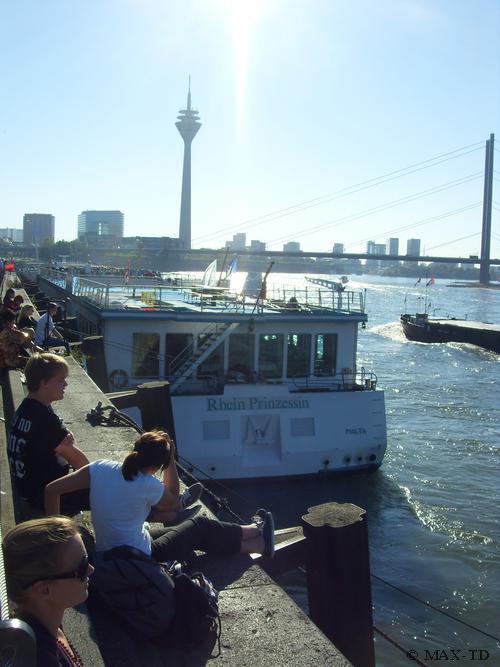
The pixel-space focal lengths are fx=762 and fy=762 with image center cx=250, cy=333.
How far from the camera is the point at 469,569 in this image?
42.9 ft

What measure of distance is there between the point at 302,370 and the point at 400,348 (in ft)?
115

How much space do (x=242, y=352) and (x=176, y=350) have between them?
1.44 meters

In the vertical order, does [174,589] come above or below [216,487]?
above

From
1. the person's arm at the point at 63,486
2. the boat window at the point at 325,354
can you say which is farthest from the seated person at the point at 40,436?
the boat window at the point at 325,354

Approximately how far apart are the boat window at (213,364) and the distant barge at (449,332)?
39480 mm

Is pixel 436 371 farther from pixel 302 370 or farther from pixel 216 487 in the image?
pixel 216 487

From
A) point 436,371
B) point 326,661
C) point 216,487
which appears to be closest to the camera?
point 326,661

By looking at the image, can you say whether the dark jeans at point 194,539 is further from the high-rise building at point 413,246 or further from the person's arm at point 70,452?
the high-rise building at point 413,246

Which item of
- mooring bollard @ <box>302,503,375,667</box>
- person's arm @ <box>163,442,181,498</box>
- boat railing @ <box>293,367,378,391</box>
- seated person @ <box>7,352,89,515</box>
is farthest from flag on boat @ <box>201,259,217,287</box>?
seated person @ <box>7,352,89,515</box>

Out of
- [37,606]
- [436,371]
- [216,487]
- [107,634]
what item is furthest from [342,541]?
[436,371]

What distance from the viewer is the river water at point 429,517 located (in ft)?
36.2

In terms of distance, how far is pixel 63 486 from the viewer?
434 centimetres

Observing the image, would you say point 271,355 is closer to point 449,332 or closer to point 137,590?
point 137,590

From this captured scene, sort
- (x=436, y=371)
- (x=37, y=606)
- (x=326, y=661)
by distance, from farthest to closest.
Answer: (x=436, y=371) → (x=326, y=661) → (x=37, y=606)
